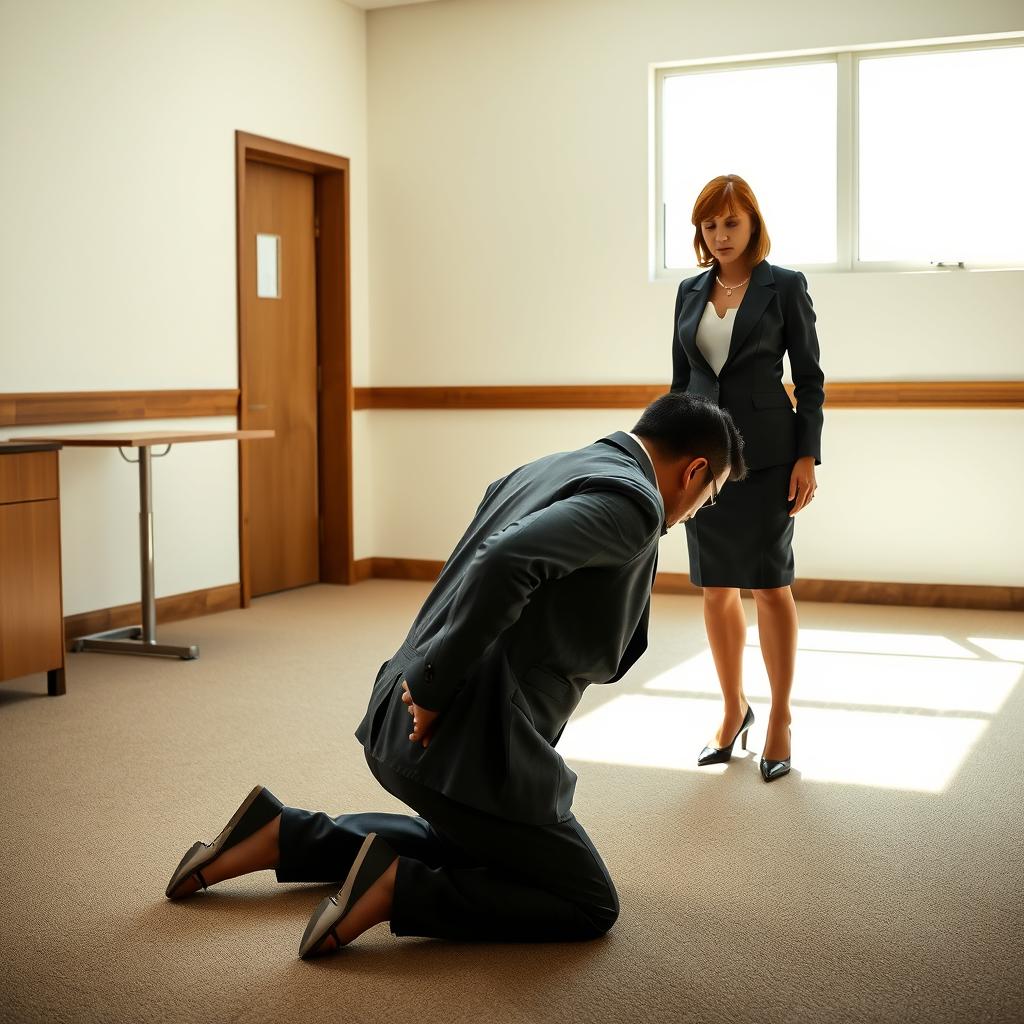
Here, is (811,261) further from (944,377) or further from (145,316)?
(145,316)

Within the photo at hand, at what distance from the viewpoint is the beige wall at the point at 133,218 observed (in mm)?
4488

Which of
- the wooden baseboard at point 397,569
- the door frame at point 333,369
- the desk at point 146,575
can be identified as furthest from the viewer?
the wooden baseboard at point 397,569

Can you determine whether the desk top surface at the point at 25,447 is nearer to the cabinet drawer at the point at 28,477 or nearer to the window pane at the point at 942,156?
the cabinet drawer at the point at 28,477

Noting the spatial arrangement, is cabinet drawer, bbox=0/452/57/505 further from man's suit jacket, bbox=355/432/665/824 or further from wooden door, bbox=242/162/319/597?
man's suit jacket, bbox=355/432/665/824

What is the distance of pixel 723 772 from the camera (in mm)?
3219

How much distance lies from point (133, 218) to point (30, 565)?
1735mm

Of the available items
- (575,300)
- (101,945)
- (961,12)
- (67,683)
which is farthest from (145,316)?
(961,12)

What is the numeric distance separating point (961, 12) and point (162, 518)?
406cm

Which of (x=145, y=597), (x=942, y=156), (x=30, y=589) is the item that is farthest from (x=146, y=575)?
(x=942, y=156)

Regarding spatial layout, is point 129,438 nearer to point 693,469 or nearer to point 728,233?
point 728,233

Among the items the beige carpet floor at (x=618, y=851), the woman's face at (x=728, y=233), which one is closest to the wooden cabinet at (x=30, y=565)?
the beige carpet floor at (x=618, y=851)

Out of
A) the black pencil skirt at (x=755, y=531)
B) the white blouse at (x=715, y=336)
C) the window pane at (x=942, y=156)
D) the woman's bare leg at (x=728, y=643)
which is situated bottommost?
the woman's bare leg at (x=728, y=643)

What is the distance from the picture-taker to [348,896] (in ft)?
6.82

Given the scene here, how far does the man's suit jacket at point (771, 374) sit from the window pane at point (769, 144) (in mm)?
2813
